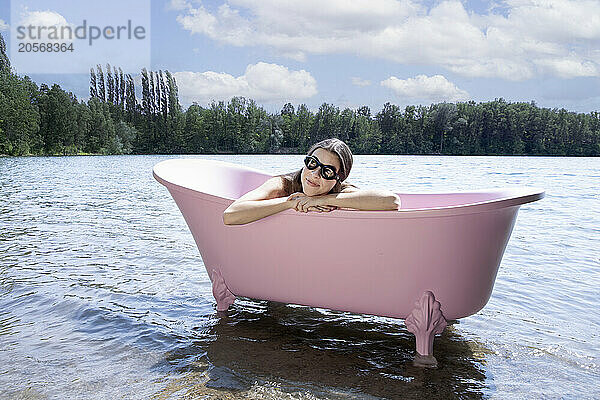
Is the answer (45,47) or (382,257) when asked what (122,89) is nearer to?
(45,47)

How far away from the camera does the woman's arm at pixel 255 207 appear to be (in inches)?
89.2

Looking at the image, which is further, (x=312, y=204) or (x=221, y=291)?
(x=221, y=291)

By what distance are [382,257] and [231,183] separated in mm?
1570

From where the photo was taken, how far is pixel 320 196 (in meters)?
2.24

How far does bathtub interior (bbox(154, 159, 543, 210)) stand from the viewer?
2830 mm

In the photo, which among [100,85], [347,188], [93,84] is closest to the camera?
[347,188]

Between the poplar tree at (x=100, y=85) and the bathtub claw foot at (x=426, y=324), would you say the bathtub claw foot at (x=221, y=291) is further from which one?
the poplar tree at (x=100, y=85)

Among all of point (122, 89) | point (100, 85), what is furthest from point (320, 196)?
point (100, 85)

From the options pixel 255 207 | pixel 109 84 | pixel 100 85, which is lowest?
pixel 255 207

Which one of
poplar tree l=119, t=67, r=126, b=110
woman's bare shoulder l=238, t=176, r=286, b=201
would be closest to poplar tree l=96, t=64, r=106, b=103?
poplar tree l=119, t=67, r=126, b=110

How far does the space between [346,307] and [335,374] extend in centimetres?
32

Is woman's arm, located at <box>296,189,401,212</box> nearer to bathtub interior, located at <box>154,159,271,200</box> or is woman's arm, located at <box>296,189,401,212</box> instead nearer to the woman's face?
the woman's face

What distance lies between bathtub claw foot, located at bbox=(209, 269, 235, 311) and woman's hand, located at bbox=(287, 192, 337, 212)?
687 mm

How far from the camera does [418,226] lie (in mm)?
2066
